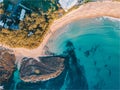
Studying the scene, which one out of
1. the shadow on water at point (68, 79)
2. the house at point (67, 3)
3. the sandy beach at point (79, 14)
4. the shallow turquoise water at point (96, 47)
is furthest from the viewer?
the shallow turquoise water at point (96, 47)

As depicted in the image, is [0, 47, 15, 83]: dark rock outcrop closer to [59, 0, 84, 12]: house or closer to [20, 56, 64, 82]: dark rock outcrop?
[20, 56, 64, 82]: dark rock outcrop

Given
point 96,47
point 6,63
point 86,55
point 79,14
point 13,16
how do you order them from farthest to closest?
point 86,55 → point 96,47 → point 79,14 → point 6,63 → point 13,16

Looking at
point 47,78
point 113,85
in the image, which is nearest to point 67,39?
point 47,78

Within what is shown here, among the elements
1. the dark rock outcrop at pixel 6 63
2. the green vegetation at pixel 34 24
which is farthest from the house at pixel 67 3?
the dark rock outcrop at pixel 6 63

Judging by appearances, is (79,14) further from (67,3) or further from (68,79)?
(68,79)

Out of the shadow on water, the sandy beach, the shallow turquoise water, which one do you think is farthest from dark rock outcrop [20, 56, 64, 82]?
Answer: the shallow turquoise water

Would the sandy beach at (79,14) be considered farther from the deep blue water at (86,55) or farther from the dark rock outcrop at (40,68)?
the dark rock outcrop at (40,68)

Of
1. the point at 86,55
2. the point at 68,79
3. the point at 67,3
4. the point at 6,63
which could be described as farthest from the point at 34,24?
the point at 68,79
